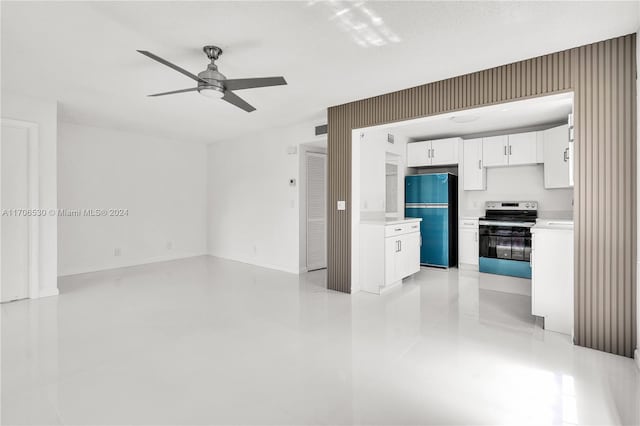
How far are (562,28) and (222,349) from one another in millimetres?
3438

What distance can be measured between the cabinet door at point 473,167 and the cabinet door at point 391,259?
2141 mm

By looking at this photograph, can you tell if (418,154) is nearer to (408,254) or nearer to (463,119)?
(463,119)

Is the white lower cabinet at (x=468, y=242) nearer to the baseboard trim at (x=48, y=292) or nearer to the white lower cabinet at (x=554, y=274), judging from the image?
the white lower cabinet at (x=554, y=274)

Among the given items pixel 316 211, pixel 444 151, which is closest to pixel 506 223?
pixel 444 151

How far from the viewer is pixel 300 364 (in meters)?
2.37

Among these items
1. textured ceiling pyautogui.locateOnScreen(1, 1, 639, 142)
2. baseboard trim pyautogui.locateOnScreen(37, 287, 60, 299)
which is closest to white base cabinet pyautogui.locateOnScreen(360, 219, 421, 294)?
textured ceiling pyautogui.locateOnScreen(1, 1, 639, 142)

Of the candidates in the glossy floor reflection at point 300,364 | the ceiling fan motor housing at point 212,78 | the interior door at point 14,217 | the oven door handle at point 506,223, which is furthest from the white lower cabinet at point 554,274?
the interior door at point 14,217

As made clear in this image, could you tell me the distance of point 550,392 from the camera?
2018 millimetres

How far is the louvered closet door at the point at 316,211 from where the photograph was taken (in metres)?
5.70

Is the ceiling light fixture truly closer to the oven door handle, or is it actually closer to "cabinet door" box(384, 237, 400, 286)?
the oven door handle

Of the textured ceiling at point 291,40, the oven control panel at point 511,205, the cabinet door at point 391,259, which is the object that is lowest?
the cabinet door at point 391,259

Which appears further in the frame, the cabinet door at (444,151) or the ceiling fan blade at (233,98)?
the cabinet door at (444,151)

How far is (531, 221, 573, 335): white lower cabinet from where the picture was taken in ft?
9.62

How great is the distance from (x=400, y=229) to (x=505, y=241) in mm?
1904
